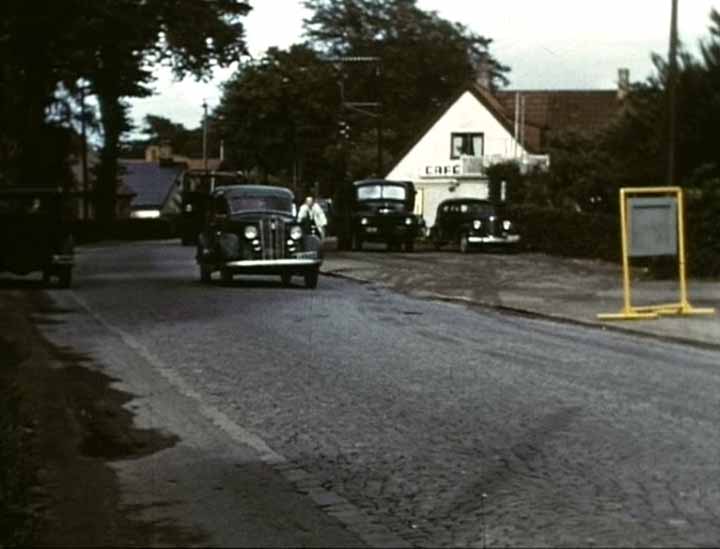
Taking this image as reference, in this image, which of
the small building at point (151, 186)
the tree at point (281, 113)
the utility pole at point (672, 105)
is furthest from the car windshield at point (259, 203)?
the small building at point (151, 186)

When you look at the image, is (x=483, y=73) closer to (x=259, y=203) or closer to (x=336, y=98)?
(x=336, y=98)

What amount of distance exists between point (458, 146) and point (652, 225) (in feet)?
207

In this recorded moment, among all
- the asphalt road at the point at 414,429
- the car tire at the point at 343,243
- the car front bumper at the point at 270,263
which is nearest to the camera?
the asphalt road at the point at 414,429

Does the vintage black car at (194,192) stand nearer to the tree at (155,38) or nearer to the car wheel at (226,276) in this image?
the tree at (155,38)

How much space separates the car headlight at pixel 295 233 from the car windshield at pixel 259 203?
2.44ft

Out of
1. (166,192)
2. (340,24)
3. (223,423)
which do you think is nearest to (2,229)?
(223,423)

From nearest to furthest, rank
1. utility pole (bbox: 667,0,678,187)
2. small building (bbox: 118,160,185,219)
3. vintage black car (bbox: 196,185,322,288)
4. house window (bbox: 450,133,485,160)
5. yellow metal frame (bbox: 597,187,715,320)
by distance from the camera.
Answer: yellow metal frame (bbox: 597,187,715,320) < vintage black car (bbox: 196,185,322,288) < utility pole (bbox: 667,0,678,187) < house window (bbox: 450,133,485,160) < small building (bbox: 118,160,185,219)

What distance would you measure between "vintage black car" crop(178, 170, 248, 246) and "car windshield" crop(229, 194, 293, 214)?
960 inches

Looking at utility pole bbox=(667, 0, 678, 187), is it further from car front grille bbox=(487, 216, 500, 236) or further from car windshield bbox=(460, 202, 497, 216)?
car windshield bbox=(460, 202, 497, 216)

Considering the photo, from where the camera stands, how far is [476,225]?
53219 millimetres

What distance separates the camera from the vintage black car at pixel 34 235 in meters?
31.1

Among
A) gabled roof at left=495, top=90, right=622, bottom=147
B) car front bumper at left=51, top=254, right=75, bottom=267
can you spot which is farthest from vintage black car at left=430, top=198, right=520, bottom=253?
gabled roof at left=495, top=90, right=622, bottom=147

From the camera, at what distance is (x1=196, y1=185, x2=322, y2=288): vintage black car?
30250 mm

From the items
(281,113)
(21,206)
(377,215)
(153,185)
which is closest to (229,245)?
(21,206)
